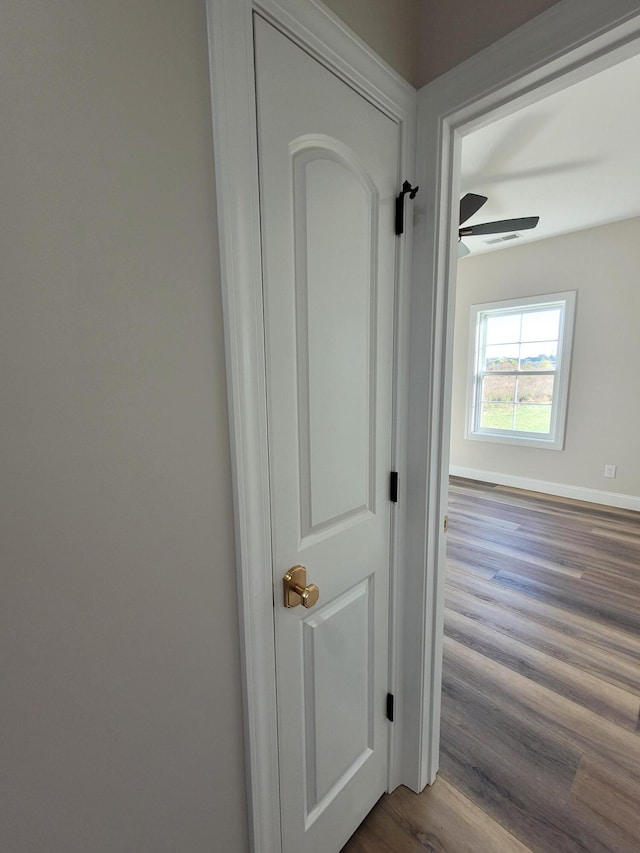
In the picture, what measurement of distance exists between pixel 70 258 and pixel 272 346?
362mm

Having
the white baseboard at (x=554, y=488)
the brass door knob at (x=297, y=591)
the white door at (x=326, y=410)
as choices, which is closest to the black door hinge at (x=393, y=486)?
the white door at (x=326, y=410)

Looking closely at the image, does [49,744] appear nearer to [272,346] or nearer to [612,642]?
[272,346]

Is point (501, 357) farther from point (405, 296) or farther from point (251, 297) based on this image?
point (251, 297)

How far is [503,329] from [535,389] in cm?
84

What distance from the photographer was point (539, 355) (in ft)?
13.8

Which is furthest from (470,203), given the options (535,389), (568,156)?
(535,389)

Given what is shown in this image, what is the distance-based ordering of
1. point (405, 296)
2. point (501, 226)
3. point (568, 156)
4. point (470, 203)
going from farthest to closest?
point (501, 226) < point (568, 156) < point (470, 203) < point (405, 296)

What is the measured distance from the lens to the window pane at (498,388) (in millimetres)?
4446

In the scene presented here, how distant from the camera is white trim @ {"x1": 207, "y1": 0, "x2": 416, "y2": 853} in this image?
635 millimetres

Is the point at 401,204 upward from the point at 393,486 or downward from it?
upward

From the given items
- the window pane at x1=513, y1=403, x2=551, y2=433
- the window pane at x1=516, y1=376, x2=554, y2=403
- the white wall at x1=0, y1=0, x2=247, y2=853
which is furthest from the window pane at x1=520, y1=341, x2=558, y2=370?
the white wall at x1=0, y1=0, x2=247, y2=853

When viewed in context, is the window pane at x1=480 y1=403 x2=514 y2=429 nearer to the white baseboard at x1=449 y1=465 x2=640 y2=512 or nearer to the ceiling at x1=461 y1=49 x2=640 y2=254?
the white baseboard at x1=449 y1=465 x2=640 y2=512

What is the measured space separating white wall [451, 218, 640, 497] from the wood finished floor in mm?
1157

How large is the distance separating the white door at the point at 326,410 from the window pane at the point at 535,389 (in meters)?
3.94
